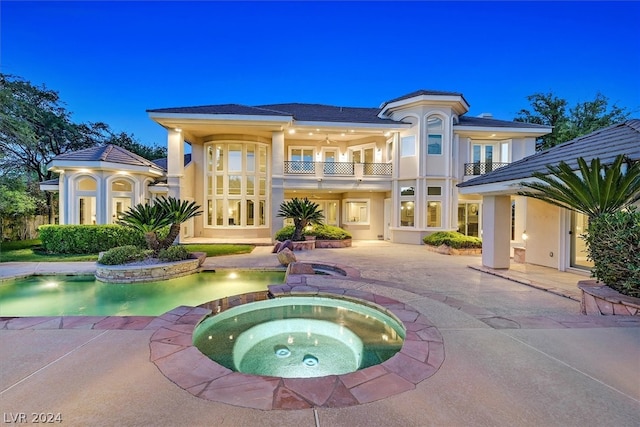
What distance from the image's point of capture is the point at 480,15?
11.7m

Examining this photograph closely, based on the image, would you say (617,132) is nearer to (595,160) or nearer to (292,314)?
(595,160)

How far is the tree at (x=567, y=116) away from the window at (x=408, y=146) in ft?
45.6

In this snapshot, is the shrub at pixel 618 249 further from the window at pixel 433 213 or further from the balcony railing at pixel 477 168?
the balcony railing at pixel 477 168

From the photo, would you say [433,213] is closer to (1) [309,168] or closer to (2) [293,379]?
(1) [309,168]

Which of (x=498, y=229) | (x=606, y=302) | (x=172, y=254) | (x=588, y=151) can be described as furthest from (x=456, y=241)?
(x=172, y=254)

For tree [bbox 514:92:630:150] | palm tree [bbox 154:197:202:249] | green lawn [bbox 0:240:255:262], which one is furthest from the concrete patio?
tree [bbox 514:92:630:150]

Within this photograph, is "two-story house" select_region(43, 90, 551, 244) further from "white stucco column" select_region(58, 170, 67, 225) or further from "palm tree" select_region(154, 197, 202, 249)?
"palm tree" select_region(154, 197, 202, 249)

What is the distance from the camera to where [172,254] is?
8.88m

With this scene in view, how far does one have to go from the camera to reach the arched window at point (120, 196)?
49.5ft

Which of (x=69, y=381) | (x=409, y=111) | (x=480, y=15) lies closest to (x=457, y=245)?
(x=409, y=111)

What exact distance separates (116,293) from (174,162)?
956cm

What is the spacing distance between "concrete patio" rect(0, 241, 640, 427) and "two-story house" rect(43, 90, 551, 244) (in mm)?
11528

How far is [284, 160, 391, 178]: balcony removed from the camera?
16.2m

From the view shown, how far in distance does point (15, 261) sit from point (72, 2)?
9.78 m
